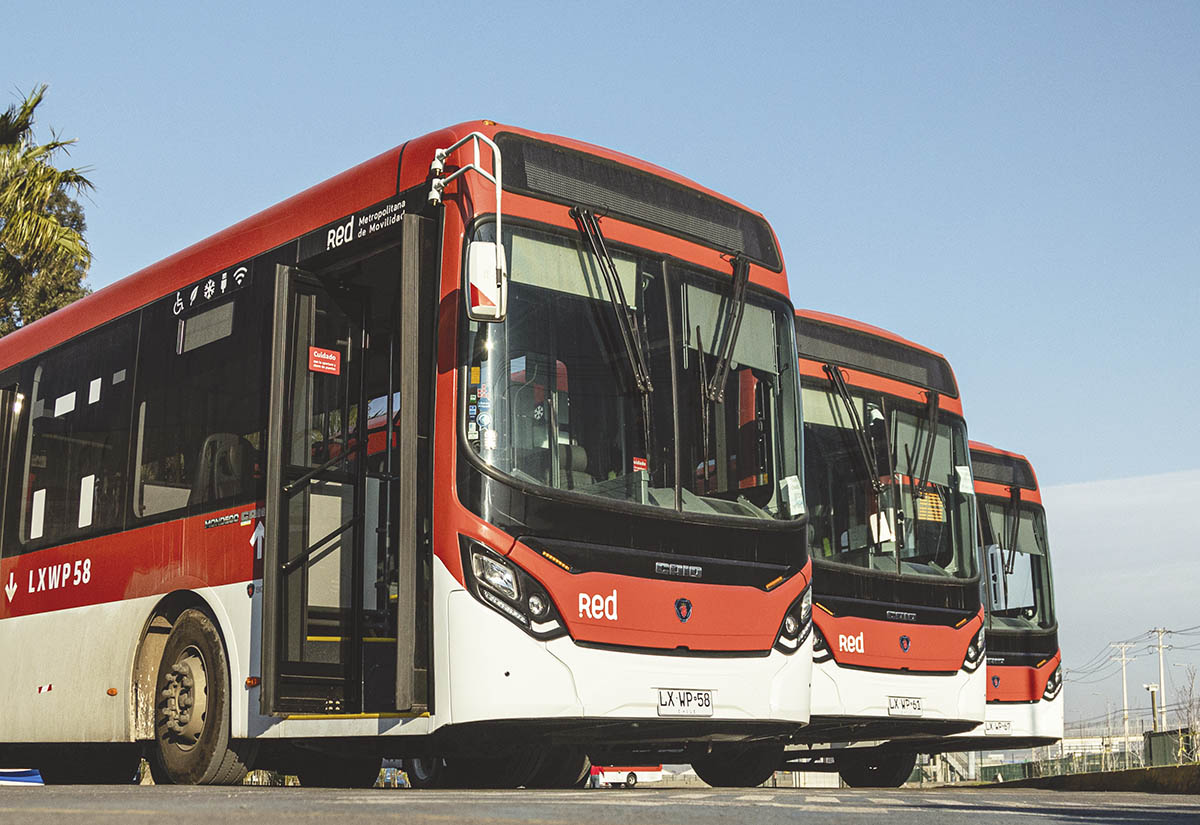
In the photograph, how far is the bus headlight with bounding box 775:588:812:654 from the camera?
28.8 feet

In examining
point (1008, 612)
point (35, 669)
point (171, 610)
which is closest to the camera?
point (171, 610)

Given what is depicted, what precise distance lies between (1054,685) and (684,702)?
866 cm

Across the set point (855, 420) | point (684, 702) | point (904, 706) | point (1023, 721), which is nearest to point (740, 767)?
point (904, 706)

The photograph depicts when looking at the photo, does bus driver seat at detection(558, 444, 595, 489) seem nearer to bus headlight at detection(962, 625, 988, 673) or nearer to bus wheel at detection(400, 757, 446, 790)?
bus wheel at detection(400, 757, 446, 790)

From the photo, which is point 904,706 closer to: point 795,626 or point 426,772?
point 795,626

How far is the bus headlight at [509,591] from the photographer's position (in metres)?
7.58

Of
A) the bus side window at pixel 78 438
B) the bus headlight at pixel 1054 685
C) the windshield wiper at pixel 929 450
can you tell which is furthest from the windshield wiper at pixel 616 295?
the bus headlight at pixel 1054 685

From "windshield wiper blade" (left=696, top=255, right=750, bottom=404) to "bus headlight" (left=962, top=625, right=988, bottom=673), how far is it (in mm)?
4848

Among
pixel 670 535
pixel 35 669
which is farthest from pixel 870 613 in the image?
pixel 35 669

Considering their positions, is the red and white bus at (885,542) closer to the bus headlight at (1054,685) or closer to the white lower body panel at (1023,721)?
the white lower body panel at (1023,721)

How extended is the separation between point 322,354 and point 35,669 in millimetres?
3968

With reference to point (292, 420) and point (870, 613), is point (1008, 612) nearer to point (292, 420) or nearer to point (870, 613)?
point (870, 613)

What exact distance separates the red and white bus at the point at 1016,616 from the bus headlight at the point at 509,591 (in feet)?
25.4

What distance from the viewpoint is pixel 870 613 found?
39.4 ft
